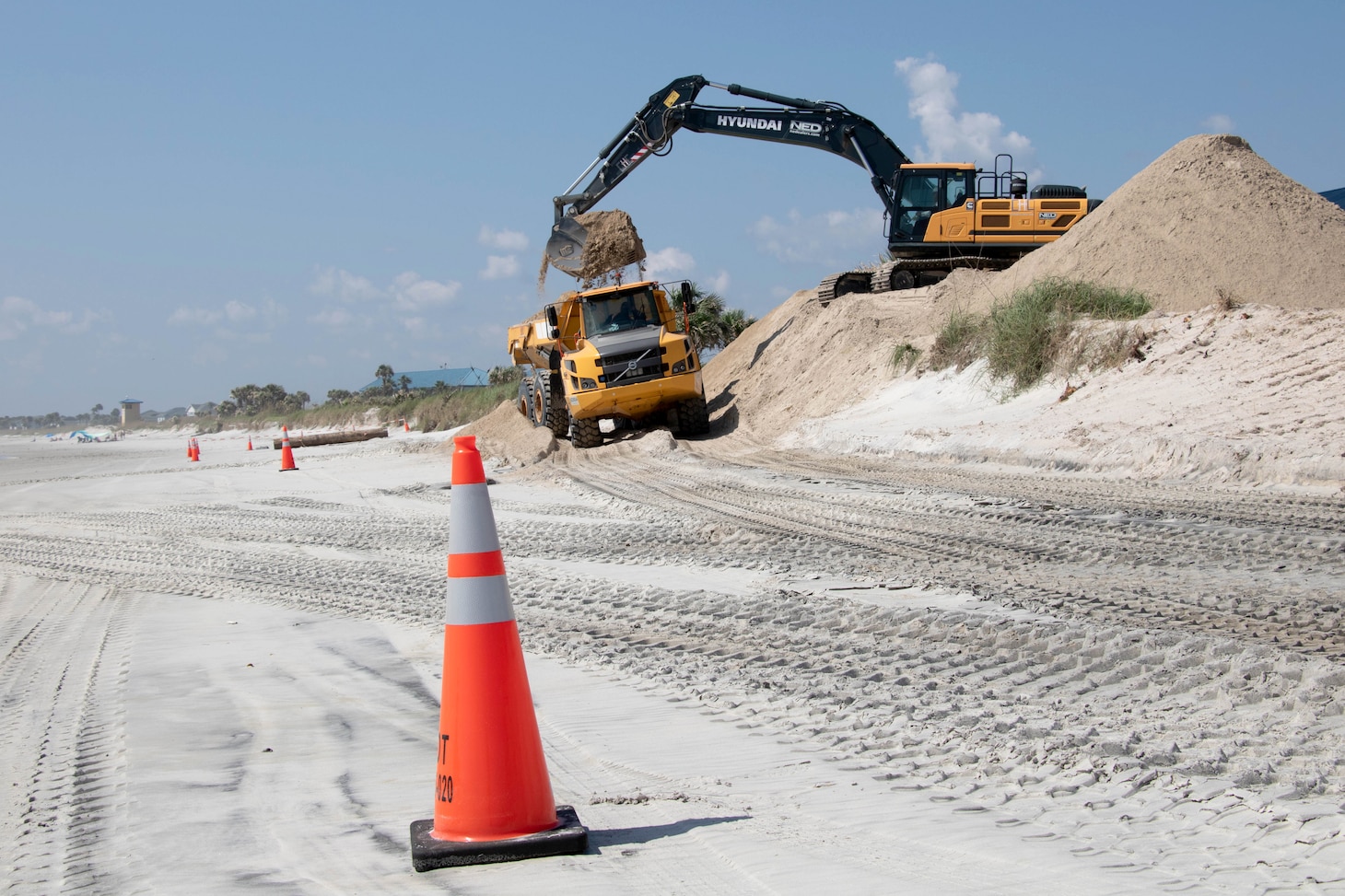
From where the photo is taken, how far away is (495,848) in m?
2.71

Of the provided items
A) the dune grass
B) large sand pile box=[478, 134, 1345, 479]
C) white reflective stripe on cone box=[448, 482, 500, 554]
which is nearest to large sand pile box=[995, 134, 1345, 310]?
large sand pile box=[478, 134, 1345, 479]

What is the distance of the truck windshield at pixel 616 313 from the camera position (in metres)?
17.9

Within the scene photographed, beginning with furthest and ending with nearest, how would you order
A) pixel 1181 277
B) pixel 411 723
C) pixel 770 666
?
pixel 1181 277 < pixel 770 666 < pixel 411 723

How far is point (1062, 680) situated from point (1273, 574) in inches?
94.6

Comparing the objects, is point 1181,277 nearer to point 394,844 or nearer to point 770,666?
point 770,666

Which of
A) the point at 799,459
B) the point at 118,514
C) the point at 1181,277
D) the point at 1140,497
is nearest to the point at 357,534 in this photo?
the point at 118,514

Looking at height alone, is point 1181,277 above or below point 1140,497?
above

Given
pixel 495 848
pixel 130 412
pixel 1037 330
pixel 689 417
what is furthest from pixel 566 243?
pixel 130 412

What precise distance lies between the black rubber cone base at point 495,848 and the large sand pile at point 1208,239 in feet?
51.5

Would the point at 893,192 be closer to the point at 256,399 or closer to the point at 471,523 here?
the point at 471,523

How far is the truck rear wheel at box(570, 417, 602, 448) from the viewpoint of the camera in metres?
17.9

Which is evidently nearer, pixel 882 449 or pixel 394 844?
pixel 394 844

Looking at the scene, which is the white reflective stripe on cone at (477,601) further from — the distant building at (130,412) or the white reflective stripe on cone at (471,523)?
the distant building at (130,412)

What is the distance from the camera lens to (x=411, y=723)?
4.05 meters
